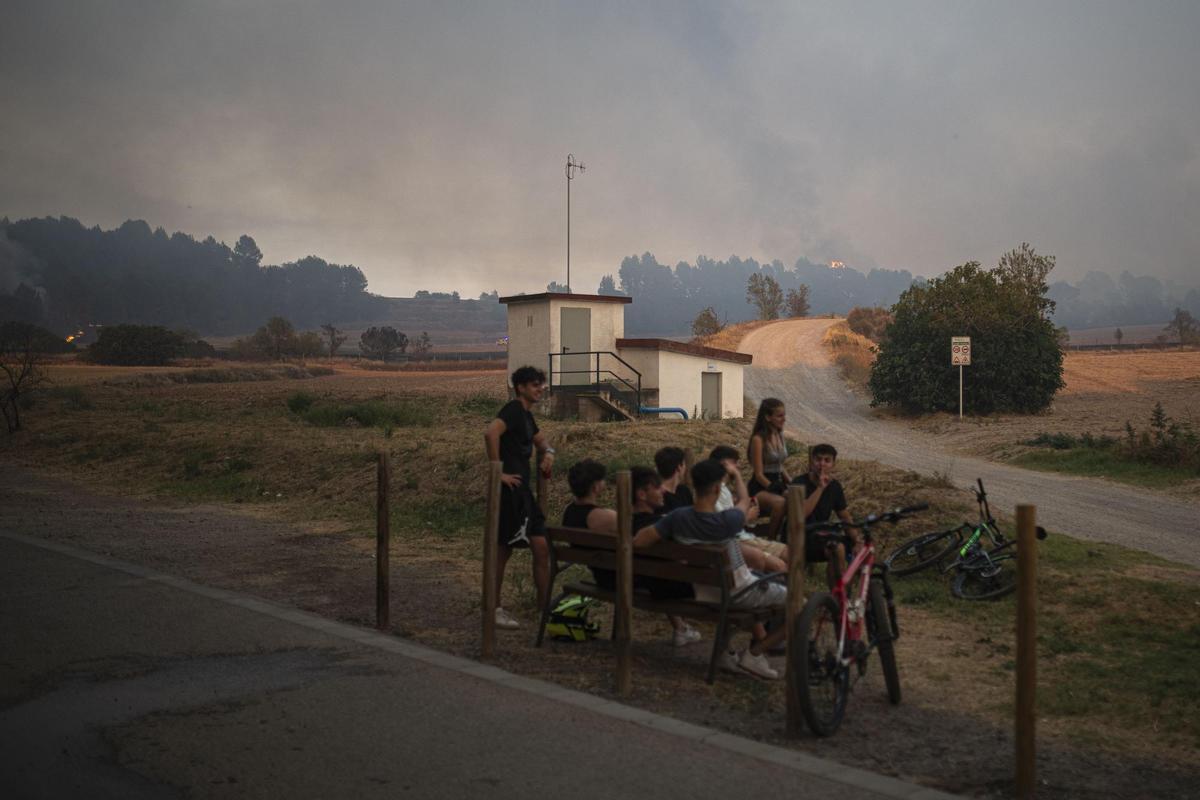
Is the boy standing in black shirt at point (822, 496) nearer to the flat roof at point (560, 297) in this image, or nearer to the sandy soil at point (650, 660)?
the sandy soil at point (650, 660)

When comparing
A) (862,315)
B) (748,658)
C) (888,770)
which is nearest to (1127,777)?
(888,770)

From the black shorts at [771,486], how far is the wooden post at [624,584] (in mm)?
3021

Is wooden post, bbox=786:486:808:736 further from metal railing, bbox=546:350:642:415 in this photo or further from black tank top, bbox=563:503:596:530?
metal railing, bbox=546:350:642:415

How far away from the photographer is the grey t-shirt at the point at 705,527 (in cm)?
666

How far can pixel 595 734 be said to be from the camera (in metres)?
5.71

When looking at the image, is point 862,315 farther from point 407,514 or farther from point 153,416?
point 407,514

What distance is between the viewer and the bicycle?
18.9 ft

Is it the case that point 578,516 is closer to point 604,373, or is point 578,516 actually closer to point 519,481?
point 519,481

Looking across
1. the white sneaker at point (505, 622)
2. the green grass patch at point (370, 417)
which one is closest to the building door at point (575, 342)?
the green grass patch at point (370, 417)

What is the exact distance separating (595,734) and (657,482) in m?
2.26

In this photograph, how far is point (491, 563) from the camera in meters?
7.59

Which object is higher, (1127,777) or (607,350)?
(607,350)

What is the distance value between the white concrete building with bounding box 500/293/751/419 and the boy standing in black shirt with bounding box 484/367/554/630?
75.7 feet

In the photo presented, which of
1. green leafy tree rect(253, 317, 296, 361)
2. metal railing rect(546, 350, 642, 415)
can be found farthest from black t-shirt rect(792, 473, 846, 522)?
green leafy tree rect(253, 317, 296, 361)
